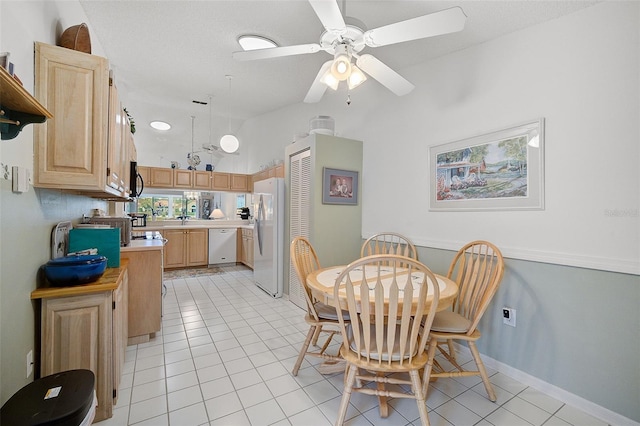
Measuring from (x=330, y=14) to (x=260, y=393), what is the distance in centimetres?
239

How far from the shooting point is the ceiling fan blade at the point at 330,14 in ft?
4.60

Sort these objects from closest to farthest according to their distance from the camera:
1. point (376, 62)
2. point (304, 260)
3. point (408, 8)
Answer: point (376, 62), point (408, 8), point (304, 260)

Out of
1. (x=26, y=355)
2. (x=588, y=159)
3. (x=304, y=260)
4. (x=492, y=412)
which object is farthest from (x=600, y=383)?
(x=26, y=355)

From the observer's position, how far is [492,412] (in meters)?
1.68

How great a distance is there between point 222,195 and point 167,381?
17.3 ft

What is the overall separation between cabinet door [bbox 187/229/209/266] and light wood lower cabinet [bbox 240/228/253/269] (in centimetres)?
71

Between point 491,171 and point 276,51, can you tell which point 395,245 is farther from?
point 276,51

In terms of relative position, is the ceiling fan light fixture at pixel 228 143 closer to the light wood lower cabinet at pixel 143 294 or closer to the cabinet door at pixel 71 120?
the light wood lower cabinet at pixel 143 294

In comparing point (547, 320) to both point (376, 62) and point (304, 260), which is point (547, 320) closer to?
point (304, 260)

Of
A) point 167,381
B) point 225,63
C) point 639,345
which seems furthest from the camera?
point 225,63

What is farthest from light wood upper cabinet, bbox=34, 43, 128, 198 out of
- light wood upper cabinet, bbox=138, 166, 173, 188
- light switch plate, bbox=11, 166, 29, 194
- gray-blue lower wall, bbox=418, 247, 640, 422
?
light wood upper cabinet, bbox=138, 166, 173, 188

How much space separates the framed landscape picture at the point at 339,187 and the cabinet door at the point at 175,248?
368 cm

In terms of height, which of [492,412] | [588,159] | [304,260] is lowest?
[492,412]

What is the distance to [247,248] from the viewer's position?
5578 mm
